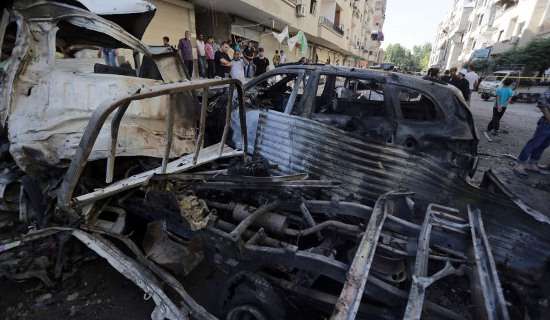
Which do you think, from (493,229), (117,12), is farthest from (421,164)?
(117,12)

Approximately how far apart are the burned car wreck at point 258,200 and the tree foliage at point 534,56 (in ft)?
84.0

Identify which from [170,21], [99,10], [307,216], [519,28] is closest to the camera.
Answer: [307,216]

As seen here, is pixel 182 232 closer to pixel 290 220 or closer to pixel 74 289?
pixel 290 220

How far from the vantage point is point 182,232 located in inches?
82.0

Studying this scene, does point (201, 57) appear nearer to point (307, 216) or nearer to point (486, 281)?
point (307, 216)

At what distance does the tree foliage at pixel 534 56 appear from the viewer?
2036 centimetres

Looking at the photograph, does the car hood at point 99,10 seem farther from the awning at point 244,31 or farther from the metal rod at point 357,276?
the awning at point 244,31

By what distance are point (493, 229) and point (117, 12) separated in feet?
16.0

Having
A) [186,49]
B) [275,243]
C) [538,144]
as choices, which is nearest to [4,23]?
[275,243]

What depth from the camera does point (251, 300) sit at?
1.76m

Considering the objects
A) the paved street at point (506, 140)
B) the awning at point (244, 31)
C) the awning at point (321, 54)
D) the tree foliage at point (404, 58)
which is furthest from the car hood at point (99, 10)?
the tree foliage at point (404, 58)

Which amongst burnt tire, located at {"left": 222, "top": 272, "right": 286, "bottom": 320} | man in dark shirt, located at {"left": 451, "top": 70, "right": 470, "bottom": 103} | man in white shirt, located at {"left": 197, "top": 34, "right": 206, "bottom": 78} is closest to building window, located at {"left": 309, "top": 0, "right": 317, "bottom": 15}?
man in white shirt, located at {"left": 197, "top": 34, "right": 206, "bottom": 78}

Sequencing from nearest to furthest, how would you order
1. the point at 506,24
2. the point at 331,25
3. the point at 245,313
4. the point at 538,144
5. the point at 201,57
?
1. the point at 245,313
2. the point at 538,144
3. the point at 201,57
4. the point at 331,25
5. the point at 506,24

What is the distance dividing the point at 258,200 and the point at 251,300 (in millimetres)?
859
